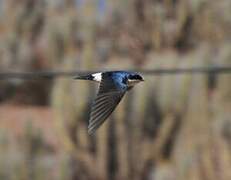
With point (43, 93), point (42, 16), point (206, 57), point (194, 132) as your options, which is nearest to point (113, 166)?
point (194, 132)

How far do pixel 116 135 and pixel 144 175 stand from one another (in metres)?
0.28

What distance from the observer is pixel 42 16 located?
27.3 ft

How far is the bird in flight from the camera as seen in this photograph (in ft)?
5.24

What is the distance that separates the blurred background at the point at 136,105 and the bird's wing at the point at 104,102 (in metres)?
2.99

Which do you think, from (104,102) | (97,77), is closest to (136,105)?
(97,77)

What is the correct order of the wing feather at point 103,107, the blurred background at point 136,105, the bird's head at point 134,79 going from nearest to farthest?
the wing feather at point 103,107 → the bird's head at point 134,79 → the blurred background at point 136,105

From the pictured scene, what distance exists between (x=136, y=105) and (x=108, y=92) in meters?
3.75

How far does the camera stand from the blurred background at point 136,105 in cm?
521

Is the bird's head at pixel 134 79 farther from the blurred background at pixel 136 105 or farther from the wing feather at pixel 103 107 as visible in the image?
the blurred background at pixel 136 105

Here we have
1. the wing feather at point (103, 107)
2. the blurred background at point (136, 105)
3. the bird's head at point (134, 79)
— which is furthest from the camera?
the blurred background at point (136, 105)

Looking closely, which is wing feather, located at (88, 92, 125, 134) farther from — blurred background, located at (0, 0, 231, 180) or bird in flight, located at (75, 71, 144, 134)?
blurred background, located at (0, 0, 231, 180)

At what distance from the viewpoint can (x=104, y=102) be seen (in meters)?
1.67

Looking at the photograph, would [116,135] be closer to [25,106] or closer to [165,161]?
[165,161]

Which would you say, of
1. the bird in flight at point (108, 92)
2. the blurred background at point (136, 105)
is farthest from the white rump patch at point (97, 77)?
the blurred background at point (136, 105)
